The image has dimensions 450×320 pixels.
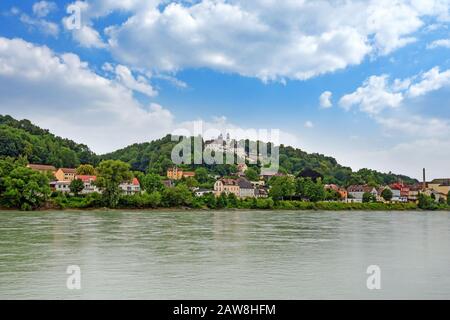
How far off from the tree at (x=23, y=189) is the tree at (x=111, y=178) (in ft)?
24.2

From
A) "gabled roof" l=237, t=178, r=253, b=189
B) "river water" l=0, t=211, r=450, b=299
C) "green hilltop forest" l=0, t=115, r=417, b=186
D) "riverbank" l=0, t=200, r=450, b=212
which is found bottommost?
"river water" l=0, t=211, r=450, b=299

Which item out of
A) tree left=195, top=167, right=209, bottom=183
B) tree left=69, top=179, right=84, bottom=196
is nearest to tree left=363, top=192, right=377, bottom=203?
tree left=195, top=167, right=209, bottom=183

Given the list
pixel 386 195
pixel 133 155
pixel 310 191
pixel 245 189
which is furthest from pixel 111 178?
pixel 133 155

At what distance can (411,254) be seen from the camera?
69.9 feet

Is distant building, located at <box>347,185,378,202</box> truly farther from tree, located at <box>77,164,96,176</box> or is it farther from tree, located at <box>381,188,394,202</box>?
tree, located at <box>77,164,96,176</box>

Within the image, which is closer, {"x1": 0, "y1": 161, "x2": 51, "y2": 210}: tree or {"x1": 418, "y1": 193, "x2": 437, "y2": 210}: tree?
{"x1": 0, "y1": 161, "x2": 51, "y2": 210}: tree

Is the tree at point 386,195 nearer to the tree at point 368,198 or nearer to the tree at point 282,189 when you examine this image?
the tree at point 368,198

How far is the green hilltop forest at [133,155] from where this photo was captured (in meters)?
114

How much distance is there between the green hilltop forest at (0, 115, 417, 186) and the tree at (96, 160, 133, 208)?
145 feet

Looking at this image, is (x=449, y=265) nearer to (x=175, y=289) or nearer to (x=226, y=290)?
(x=226, y=290)

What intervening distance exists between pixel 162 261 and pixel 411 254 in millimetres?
10417

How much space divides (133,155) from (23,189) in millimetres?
88859

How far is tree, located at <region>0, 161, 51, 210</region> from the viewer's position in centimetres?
6050
